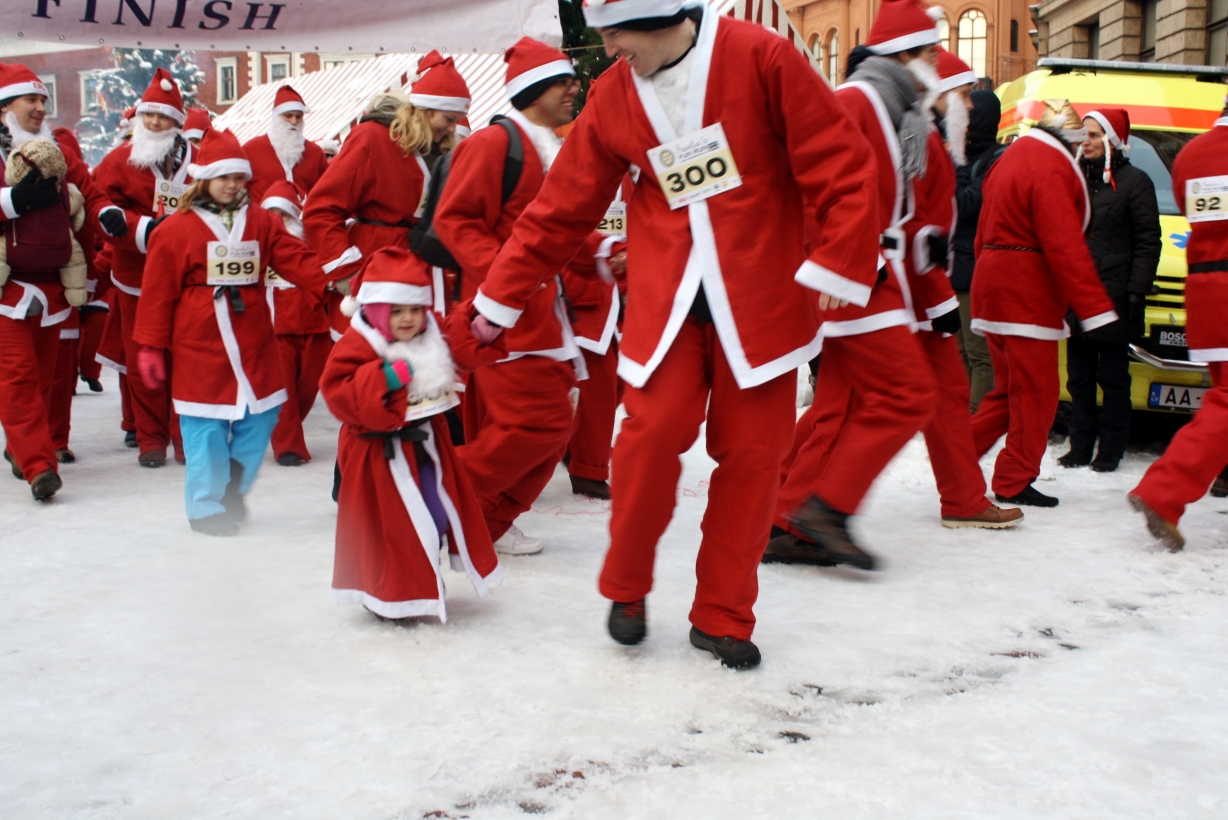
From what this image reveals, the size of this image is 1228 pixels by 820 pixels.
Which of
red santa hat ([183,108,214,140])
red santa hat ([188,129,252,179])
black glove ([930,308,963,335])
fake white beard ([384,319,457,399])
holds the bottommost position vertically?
fake white beard ([384,319,457,399])

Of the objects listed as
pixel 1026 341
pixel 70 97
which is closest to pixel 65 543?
pixel 1026 341

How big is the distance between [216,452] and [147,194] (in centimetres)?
267

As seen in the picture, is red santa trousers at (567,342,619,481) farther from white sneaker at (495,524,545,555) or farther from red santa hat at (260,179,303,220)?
red santa hat at (260,179,303,220)

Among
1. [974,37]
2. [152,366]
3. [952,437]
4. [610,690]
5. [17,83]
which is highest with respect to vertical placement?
[974,37]

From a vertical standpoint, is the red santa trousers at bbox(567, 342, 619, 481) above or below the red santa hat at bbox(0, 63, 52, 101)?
below

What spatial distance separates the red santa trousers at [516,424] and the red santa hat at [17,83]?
3363 millimetres

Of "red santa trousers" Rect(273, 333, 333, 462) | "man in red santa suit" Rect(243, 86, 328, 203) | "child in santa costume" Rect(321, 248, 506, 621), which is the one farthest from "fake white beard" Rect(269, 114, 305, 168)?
"child in santa costume" Rect(321, 248, 506, 621)

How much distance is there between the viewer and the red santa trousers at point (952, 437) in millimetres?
5312

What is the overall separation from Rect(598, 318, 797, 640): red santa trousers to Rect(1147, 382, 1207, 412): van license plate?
170 inches

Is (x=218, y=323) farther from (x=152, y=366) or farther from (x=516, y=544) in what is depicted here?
(x=516, y=544)

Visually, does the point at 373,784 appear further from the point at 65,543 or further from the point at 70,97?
the point at 70,97

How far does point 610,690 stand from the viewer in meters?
3.38

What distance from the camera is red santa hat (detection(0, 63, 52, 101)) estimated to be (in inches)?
256

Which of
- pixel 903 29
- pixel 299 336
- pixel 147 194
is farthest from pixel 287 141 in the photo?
pixel 903 29
